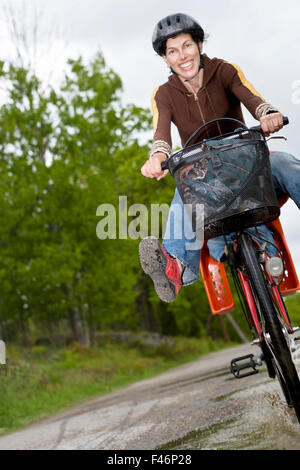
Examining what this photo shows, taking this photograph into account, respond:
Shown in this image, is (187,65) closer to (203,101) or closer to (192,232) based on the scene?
(203,101)

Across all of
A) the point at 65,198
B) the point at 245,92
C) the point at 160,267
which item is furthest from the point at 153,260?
the point at 65,198

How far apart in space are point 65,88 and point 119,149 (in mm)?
3508

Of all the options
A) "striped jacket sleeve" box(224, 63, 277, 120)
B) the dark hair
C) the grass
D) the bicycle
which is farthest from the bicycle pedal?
the grass

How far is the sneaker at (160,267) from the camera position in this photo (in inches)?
140

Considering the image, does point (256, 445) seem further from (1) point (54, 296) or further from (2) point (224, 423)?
(1) point (54, 296)

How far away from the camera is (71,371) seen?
16312 mm

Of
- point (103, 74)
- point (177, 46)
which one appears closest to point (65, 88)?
point (103, 74)

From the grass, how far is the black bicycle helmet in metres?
7.71

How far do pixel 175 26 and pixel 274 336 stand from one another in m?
2.07

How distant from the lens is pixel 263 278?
3.36 m

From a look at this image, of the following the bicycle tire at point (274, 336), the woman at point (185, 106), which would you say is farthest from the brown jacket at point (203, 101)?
the bicycle tire at point (274, 336)

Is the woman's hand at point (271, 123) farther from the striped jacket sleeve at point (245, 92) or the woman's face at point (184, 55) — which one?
the woman's face at point (184, 55)

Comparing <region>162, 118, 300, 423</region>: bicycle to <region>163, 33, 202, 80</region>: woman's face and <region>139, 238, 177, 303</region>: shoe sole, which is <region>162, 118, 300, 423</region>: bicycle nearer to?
<region>139, 238, 177, 303</region>: shoe sole

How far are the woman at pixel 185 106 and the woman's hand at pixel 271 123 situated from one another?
31 cm
